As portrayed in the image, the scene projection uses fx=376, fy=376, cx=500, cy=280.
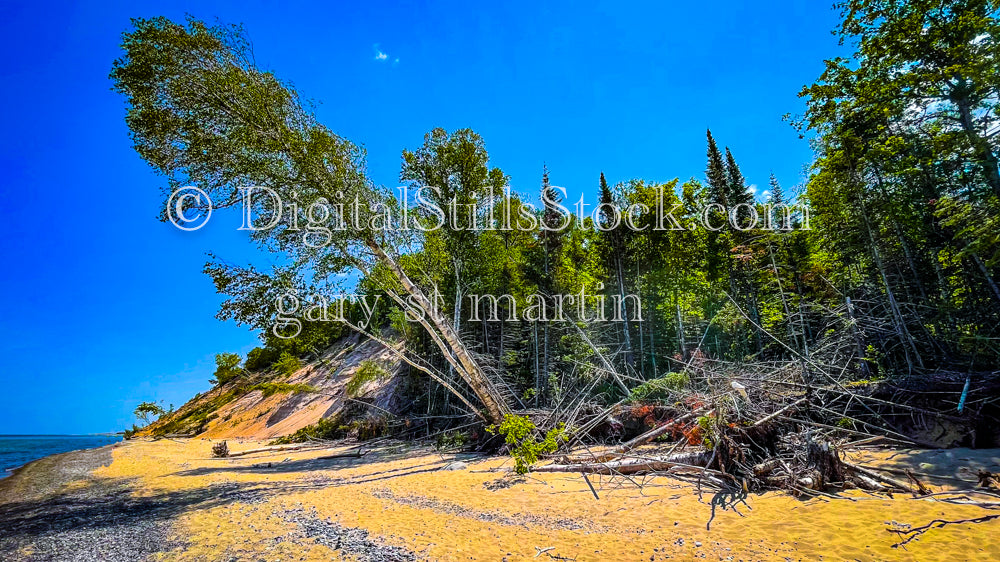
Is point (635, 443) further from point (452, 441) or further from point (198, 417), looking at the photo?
point (198, 417)

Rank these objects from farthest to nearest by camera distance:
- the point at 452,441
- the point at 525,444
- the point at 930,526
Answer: the point at 452,441, the point at 525,444, the point at 930,526

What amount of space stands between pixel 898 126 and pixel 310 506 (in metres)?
16.4

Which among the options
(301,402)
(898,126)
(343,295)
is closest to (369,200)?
(343,295)

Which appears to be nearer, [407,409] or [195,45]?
[195,45]

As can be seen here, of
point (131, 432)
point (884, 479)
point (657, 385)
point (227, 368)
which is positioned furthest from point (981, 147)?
point (131, 432)

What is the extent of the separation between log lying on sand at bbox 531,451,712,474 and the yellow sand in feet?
0.81

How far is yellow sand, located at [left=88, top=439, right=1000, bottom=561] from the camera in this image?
11.2ft

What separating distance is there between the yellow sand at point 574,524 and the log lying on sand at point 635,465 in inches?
9.7

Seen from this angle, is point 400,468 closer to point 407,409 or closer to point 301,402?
point 407,409

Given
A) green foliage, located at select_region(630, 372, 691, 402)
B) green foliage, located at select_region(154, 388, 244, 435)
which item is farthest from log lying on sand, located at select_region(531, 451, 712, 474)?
green foliage, located at select_region(154, 388, 244, 435)

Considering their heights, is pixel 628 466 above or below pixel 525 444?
below

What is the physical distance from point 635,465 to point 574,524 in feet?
8.94

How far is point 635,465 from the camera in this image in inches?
263

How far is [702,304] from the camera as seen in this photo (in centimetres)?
2348
